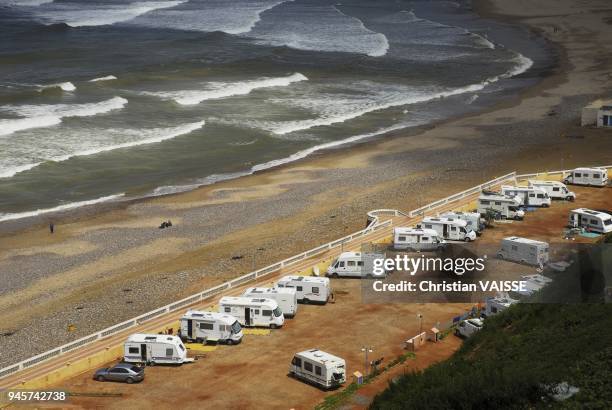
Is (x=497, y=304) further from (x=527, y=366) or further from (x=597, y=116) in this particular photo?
(x=597, y=116)

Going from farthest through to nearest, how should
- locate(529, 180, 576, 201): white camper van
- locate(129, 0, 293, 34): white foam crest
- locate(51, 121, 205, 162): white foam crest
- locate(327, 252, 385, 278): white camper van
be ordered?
locate(129, 0, 293, 34): white foam crest < locate(51, 121, 205, 162): white foam crest < locate(529, 180, 576, 201): white camper van < locate(327, 252, 385, 278): white camper van

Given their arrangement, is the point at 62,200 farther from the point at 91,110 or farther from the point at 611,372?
the point at 611,372

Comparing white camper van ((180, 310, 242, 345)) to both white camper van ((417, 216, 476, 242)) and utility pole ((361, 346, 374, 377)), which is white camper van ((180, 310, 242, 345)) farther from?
white camper van ((417, 216, 476, 242))

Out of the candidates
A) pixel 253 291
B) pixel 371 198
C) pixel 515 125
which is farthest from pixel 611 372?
pixel 515 125

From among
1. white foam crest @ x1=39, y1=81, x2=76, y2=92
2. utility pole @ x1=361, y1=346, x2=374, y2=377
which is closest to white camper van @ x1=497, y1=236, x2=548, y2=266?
utility pole @ x1=361, y1=346, x2=374, y2=377

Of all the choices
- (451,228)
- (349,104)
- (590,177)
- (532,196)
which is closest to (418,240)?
(451,228)

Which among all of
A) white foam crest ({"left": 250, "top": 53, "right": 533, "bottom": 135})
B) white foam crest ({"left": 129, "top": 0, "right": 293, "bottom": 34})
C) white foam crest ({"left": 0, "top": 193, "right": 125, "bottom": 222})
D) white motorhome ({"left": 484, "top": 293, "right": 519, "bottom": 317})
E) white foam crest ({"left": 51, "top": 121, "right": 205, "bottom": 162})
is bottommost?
white foam crest ({"left": 0, "top": 193, "right": 125, "bottom": 222})
